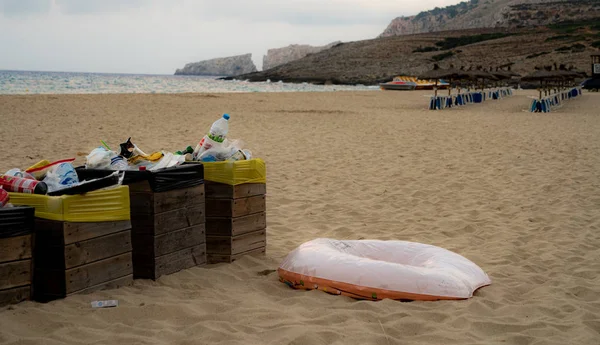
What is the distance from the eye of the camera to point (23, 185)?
3.92m

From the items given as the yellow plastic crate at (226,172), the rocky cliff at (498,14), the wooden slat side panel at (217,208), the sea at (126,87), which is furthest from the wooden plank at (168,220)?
the rocky cliff at (498,14)

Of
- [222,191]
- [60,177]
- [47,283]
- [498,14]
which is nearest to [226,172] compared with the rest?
[222,191]

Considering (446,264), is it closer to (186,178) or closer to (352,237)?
(352,237)

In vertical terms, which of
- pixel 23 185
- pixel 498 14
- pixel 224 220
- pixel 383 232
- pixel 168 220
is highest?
pixel 498 14

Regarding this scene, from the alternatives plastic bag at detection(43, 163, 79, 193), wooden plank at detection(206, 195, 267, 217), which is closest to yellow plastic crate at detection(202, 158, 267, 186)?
→ wooden plank at detection(206, 195, 267, 217)

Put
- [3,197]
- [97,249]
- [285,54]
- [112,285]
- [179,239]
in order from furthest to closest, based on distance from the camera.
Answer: [285,54], [179,239], [112,285], [97,249], [3,197]

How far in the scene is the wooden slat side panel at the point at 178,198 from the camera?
4406 mm

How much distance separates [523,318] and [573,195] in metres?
4.68

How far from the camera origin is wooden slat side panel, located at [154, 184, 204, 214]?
4.41 metres

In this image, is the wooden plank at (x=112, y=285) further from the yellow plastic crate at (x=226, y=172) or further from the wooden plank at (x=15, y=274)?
the yellow plastic crate at (x=226, y=172)

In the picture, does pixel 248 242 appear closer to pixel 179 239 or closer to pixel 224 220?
pixel 224 220

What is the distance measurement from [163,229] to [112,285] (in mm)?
564

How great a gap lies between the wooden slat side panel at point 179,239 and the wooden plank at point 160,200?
0.20 m

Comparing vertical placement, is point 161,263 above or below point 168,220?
below
